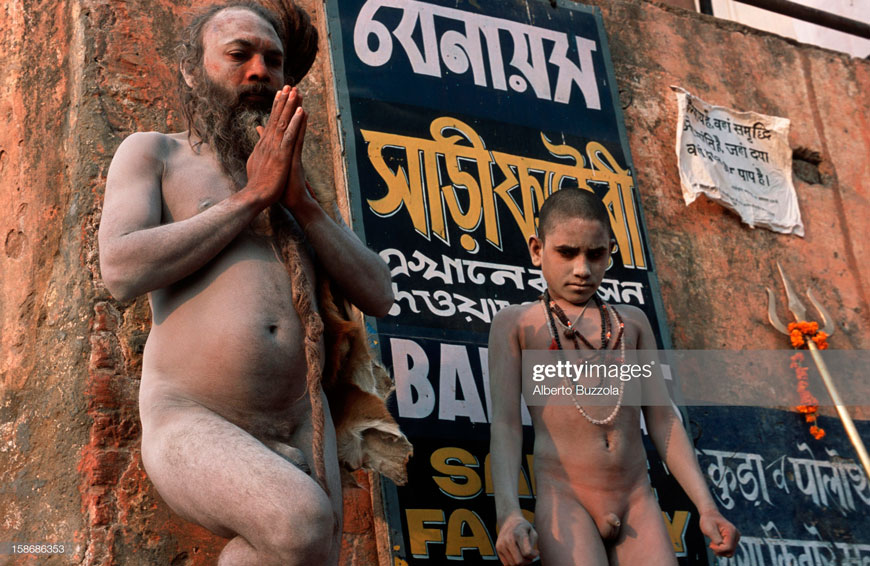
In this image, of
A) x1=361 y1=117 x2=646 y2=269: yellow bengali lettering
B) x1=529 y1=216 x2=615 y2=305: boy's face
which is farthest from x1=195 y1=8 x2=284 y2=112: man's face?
x1=361 y1=117 x2=646 y2=269: yellow bengali lettering

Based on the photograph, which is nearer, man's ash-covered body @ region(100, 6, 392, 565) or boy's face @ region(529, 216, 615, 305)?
man's ash-covered body @ region(100, 6, 392, 565)

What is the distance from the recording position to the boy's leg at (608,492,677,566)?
3.39 meters

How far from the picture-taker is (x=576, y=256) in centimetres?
375

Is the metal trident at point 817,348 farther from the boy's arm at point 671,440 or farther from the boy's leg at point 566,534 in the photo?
the boy's leg at point 566,534

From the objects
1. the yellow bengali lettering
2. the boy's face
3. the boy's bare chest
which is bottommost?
the boy's bare chest

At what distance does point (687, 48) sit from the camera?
21.3ft

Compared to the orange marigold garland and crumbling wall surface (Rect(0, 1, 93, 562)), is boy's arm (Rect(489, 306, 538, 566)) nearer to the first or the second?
crumbling wall surface (Rect(0, 1, 93, 562))

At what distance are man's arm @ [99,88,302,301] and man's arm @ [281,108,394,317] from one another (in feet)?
0.20

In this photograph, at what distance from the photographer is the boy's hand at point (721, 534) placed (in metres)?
3.34

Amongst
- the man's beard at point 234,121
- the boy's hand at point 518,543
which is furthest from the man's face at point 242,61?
the boy's hand at point 518,543

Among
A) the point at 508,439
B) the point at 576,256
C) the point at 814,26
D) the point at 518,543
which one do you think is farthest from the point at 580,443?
the point at 814,26

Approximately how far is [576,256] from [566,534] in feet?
3.15

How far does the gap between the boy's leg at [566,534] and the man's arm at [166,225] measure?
1.37 metres

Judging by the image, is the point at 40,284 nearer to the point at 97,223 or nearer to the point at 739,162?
the point at 97,223
